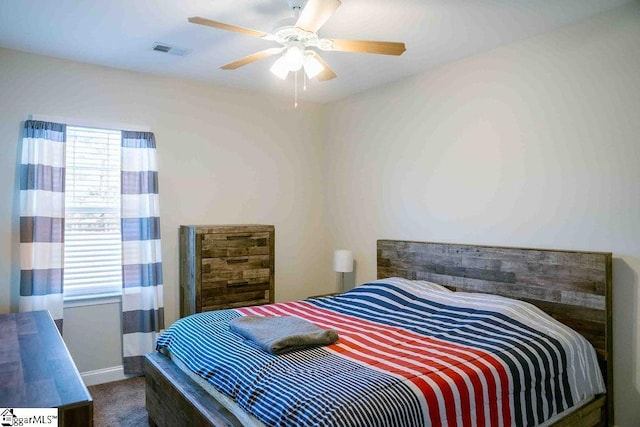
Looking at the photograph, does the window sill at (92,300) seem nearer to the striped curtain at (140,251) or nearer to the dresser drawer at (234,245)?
the striped curtain at (140,251)

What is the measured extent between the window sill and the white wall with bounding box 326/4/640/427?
88.5 inches

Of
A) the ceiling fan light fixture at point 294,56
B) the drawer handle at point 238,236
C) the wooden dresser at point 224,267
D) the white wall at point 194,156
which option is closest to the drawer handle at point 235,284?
the wooden dresser at point 224,267

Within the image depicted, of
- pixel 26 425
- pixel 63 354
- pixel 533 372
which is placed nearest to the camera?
pixel 26 425

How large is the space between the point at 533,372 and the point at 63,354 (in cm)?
221

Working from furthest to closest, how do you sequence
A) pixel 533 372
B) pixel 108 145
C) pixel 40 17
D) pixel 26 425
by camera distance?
pixel 108 145 → pixel 40 17 → pixel 533 372 → pixel 26 425

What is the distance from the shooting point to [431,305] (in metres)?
2.90

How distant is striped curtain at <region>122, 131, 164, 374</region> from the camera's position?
3.47 m

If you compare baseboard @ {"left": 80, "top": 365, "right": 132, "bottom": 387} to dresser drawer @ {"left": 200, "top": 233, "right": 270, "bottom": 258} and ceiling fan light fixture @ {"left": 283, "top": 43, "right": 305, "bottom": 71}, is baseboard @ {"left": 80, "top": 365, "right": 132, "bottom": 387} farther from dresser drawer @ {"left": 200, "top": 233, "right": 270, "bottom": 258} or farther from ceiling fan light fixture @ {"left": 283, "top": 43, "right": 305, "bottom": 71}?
ceiling fan light fixture @ {"left": 283, "top": 43, "right": 305, "bottom": 71}

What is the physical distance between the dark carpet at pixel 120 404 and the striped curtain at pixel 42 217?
2.01 ft

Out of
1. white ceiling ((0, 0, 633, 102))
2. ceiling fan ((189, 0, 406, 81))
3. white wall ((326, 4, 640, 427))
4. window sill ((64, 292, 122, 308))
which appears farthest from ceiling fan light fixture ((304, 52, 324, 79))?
window sill ((64, 292, 122, 308))

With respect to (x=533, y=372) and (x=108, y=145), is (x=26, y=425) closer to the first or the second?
(x=533, y=372)

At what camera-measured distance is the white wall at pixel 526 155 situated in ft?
8.18

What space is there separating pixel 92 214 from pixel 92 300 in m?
0.69

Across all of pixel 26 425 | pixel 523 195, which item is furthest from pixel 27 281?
pixel 523 195
